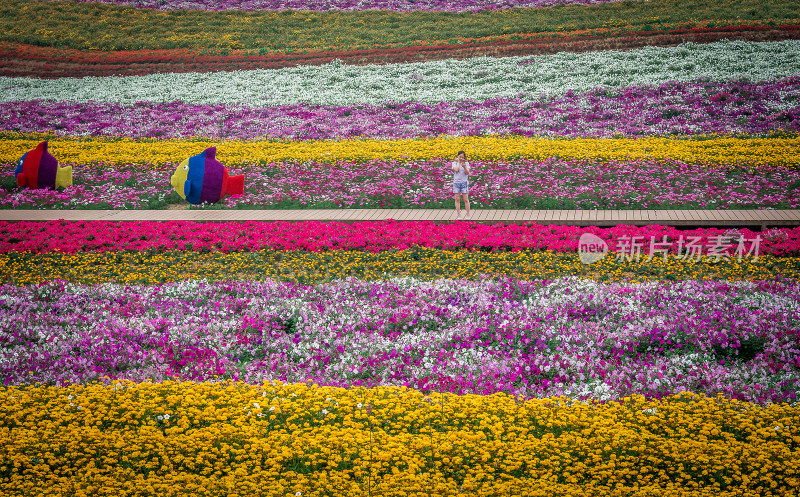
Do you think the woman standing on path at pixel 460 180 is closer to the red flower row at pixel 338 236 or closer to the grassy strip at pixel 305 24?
the red flower row at pixel 338 236

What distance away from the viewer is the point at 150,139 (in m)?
25.4

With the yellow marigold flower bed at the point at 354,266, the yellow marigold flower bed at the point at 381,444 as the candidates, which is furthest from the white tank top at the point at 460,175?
the yellow marigold flower bed at the point at 381,444

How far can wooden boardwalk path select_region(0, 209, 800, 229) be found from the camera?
504 inches

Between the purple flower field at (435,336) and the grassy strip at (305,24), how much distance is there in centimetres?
2988

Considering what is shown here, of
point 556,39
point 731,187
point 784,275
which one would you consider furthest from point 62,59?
point 784,275

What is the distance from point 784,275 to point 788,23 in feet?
90.1

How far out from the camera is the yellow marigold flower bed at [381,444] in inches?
188

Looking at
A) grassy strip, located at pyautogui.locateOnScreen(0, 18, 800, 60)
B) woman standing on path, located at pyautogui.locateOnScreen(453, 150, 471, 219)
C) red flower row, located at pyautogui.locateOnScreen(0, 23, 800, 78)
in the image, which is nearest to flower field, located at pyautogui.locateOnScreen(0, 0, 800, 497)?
woman standing on path, located at pyautogui.locateOnScreen(453, 150, 471, 219)

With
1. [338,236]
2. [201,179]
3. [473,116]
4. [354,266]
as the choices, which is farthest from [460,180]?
[473,116]

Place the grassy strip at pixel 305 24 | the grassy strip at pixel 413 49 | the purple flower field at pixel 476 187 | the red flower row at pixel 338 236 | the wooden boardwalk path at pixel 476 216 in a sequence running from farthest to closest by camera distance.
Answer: the grassy strip at pixel 305 24 → the grassy strip at pixel 413 49 → the purple flower field at pixel 476 187 → the wooden boardwalk path at pixel 476 216 → the red flower row at pixel 338 236

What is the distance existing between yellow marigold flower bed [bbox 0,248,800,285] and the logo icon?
181 millimetres

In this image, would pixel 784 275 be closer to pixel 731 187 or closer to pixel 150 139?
pixel 731 187

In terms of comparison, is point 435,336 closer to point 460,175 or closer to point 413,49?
point 460,175

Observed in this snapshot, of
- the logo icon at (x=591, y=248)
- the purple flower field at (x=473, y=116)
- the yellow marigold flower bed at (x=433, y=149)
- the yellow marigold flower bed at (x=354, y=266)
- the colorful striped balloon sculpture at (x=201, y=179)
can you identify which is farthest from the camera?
the purple flower field at (x=473, y=116)
